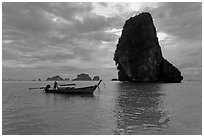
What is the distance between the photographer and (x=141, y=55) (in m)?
91.0

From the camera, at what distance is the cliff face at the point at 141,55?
293 feet

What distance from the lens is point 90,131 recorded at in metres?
11.4

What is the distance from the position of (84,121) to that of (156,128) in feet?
13.7

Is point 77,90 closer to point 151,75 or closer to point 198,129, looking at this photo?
point 198,129

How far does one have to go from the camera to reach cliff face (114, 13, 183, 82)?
89.4 metres

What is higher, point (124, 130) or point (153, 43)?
point (153, 43)

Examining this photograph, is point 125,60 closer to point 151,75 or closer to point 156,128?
point 151,75

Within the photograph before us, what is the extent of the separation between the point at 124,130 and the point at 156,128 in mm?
1683

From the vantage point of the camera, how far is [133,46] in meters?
94.8

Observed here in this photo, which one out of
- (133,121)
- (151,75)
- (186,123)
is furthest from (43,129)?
(151,75)

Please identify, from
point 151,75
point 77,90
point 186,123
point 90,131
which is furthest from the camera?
point 151,75

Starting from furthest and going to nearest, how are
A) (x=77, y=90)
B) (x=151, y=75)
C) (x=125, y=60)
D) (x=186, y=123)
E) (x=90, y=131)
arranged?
(x=125, y=60) → (x=151, y=75) → (x=77, y=90) → (x=186, y=123) → (x=90, y=131)

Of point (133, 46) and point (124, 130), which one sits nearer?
point (124, 130)

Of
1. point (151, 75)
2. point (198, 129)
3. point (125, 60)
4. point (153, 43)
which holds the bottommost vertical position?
point (198, 129)
